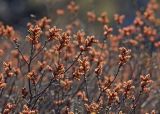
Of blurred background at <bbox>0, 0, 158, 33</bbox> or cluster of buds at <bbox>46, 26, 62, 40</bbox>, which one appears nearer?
cluster of buds at <bbox>46, 26, 62, 40</bbox>

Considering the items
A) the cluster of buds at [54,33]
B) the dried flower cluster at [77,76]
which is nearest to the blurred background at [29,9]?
the dried flower cluster at [77,76]

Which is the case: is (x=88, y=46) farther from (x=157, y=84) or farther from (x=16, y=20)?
(x=16, y=20)

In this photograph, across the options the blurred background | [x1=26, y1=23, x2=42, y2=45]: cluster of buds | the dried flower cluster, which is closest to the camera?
[x1=26, y1=23, x2=42, y2=45]: cluster of buds

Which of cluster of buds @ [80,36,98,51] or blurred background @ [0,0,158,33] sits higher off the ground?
blurred background @ [0,0,158,33]

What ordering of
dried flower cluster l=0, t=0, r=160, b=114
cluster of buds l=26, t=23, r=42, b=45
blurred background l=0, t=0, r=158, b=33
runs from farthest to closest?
blurred background l=0, t=0, r=158, b=33
dried flower cluster l=0, t=0, r=160, b=114
cluster of buds l=26, t=23, r=42, b=45

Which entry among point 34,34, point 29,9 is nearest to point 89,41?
point 34,34

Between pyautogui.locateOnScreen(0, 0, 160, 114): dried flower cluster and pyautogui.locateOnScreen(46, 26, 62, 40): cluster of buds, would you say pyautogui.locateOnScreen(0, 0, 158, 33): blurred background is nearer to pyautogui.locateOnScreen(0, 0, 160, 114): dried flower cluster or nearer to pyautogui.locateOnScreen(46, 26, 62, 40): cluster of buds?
pyautogui.locateOnScreen(0, 0, 160, 114): dried flower cluster

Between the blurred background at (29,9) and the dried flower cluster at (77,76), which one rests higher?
the blurred background at (29,9)

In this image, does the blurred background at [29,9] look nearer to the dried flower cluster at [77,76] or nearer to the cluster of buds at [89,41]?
the dried flower cluster at [77,76]

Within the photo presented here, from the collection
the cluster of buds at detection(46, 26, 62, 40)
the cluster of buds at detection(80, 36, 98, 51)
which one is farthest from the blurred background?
the cluster of buds at detection(46, 26, 62, 40)

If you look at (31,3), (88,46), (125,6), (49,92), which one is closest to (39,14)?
(31,3)

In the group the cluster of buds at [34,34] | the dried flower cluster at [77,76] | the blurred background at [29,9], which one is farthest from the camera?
the blurred background at [29,9]
